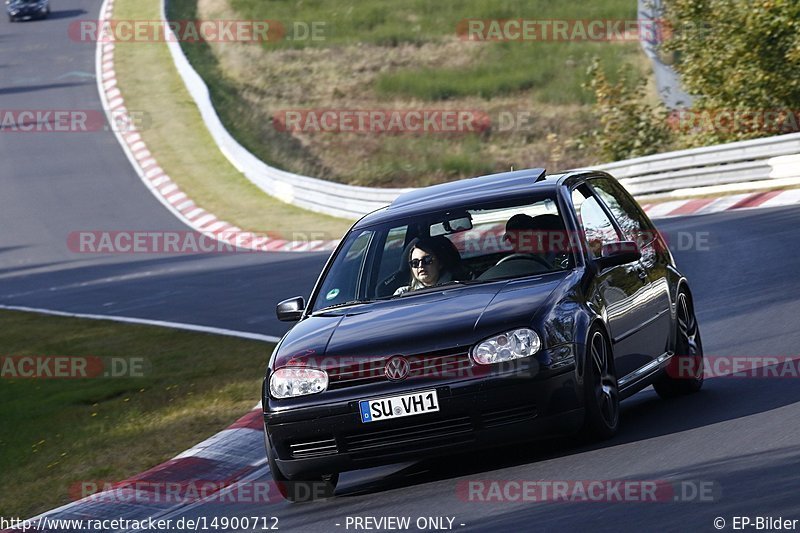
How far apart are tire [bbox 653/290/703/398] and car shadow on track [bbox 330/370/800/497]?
8cm

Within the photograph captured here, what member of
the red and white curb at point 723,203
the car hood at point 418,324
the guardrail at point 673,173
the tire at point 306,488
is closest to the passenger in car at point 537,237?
the car hood at point 418,324

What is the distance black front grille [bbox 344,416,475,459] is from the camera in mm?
7141

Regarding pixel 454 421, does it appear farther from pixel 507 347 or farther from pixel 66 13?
pixel 66 13

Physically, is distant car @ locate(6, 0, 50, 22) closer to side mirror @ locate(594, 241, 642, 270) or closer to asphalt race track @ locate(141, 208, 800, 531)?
asphalt race track @ locate(141, 208, 800, 531)

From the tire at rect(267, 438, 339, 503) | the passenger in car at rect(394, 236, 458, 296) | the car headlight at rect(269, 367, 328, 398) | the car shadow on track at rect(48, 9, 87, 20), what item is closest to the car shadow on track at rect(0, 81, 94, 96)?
the car shadow on track at rect(48, 9, 87, 20)

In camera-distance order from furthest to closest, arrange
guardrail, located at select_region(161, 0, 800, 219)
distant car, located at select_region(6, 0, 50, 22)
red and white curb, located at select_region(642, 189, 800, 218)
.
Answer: distant car, located at select_region(6, 0, 50, 22), guardrail, located at select_region(161, 0, 800, 219), red and white curb, located at select_region(642, 189, 800, 218)

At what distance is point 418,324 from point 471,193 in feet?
4.85

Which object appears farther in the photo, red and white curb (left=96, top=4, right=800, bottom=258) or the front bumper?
red and white curb (left=96, top=4, right=800, bottom=258)

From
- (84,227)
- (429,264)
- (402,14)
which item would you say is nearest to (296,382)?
(429,264)

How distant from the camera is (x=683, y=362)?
9.20m

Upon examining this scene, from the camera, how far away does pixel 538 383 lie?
712cm

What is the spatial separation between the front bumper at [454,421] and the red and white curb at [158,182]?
51.9ft

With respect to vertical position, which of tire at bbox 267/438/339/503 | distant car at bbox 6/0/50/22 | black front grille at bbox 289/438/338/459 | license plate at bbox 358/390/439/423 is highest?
license plate at bbox 358/390/439/423

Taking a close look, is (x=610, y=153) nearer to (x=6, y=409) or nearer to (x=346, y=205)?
(x=346, y=205)
